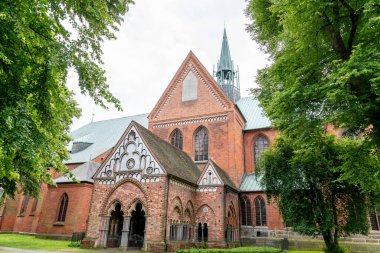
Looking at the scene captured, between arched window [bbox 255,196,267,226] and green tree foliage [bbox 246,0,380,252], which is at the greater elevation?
green tree foliage [bbox 246,0,380,252]

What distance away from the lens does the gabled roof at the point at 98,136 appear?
31.5 m

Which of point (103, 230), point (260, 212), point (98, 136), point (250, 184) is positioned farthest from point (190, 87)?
point (98, 136)

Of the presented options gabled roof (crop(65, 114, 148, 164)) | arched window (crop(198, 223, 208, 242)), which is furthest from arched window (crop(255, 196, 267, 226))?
gabled roof (crop(65, 114, 148, 164))

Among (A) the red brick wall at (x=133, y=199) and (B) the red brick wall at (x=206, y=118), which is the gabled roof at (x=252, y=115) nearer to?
(B) the red brick wall at (x=206, y=118)

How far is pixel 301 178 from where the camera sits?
1500 centimetres

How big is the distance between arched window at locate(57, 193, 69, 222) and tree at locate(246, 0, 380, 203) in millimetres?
20199

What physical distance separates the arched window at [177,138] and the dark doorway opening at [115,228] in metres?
9.17

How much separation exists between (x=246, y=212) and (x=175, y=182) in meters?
8.77

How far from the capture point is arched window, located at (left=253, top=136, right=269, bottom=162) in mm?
25875

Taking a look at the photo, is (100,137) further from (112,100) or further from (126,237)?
(112,100)

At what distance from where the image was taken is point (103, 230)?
1636 cm

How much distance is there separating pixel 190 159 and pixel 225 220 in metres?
6.81

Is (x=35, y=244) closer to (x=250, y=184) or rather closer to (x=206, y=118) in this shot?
(x=206, y=118)

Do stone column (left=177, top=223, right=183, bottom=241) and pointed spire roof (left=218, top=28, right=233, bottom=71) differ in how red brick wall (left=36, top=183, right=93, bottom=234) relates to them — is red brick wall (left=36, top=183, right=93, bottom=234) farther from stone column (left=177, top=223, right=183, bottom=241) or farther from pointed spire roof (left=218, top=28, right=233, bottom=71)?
pointed spire roof (left=218, top=28, right=233, bottom=71)
